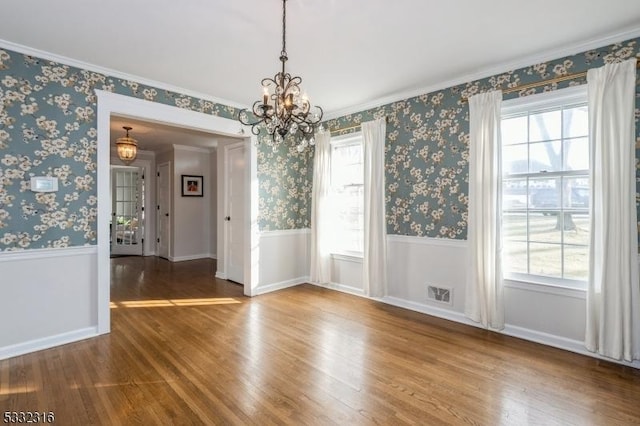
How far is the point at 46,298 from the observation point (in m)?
2.97

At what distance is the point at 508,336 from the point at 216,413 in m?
2.80

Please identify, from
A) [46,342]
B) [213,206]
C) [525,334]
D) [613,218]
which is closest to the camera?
[613,218]

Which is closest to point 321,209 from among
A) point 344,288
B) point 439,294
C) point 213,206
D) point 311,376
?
point 344,288

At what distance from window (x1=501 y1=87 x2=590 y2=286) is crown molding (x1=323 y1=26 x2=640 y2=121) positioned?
1.13 feet

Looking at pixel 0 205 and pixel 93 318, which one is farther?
pixel 93 318

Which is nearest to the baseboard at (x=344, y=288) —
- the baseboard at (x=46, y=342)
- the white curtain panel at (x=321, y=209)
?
the white curtain panel at (x=321, y=209)

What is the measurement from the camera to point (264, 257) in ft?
15.9

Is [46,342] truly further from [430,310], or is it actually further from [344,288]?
[430,310]

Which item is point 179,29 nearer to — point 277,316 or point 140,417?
point 140,417

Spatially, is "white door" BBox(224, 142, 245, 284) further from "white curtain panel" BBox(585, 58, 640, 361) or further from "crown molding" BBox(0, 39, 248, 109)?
"white curtain panel" BBox(585, 58, 640, 361)

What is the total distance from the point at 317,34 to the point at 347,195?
8.59 feet

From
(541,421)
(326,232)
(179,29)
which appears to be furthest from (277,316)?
(179,29)

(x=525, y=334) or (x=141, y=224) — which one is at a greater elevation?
(x=141, y=224)

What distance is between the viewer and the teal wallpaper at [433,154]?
3424 mm
